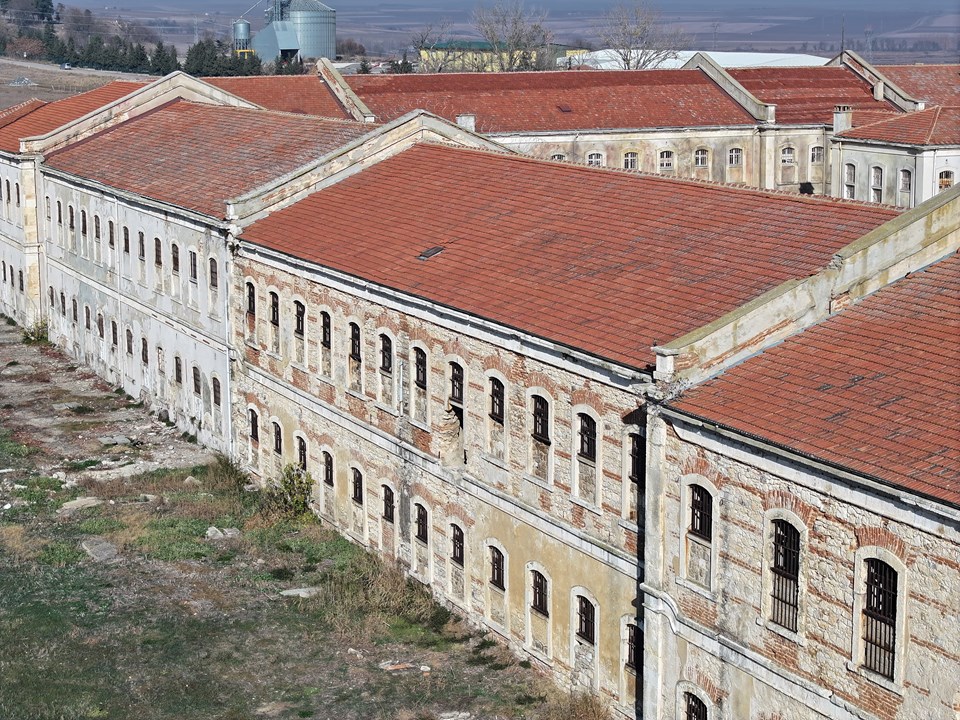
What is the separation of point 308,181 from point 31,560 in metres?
11.8

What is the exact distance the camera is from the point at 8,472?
37.8 metres

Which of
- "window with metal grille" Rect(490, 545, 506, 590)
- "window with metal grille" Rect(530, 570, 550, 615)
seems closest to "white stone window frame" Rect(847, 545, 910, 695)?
"window with metal grille" Rect(530, 570, 550, 615)

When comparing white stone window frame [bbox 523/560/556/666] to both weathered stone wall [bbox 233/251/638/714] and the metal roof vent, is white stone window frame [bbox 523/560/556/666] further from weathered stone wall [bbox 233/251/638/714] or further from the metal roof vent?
the metal roof vent

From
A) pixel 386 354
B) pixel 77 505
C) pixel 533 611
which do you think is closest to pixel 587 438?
pixel 533 611

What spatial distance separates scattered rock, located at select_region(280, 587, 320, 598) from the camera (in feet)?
98.3

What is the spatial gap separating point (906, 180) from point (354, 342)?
33038mm

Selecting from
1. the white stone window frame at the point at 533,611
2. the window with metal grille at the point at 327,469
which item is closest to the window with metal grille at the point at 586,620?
the white stone window frame at the point at 533,611

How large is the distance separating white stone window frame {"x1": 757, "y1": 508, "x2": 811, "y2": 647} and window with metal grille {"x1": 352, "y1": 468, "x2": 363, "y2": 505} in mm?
13110

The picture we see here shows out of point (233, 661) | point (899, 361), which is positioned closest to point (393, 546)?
point (233, 661)

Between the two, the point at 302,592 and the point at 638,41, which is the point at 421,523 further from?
the point at 638,41

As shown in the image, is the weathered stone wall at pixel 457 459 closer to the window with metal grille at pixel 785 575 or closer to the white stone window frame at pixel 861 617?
the window with metal grille at pixel 785 575

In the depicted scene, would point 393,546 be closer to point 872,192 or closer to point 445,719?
point 445,719

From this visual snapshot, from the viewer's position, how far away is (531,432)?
2630 cm

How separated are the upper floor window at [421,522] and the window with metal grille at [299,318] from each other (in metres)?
6.09
